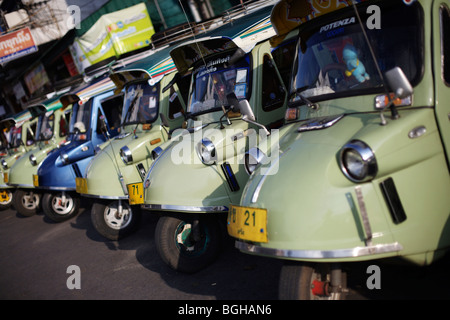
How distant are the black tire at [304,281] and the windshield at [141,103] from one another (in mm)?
4436

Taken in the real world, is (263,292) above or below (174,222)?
below

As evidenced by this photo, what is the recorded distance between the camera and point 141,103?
6.84 metres

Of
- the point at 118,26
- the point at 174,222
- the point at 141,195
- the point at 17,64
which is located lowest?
the point at 174,222

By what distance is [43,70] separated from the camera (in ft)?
78.8

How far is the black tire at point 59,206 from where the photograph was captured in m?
8.48

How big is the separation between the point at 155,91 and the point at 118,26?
1149cm

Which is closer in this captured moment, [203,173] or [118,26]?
[203,173]

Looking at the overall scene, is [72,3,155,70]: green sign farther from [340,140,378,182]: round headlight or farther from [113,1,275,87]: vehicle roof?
[340,140,378,182]: round headlight

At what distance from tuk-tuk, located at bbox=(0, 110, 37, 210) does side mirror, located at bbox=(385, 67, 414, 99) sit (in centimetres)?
1043

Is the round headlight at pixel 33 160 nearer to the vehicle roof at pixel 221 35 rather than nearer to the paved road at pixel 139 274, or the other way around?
the paved road at pixel 139 274

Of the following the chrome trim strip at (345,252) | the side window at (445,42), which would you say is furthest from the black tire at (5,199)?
the side window at (445,42)

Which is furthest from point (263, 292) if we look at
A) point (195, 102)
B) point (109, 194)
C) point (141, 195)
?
point (109, 194)

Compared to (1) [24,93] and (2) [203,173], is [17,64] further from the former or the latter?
(2) [203,173]

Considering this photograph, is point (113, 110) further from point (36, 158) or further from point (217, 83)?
point (217, 83)
